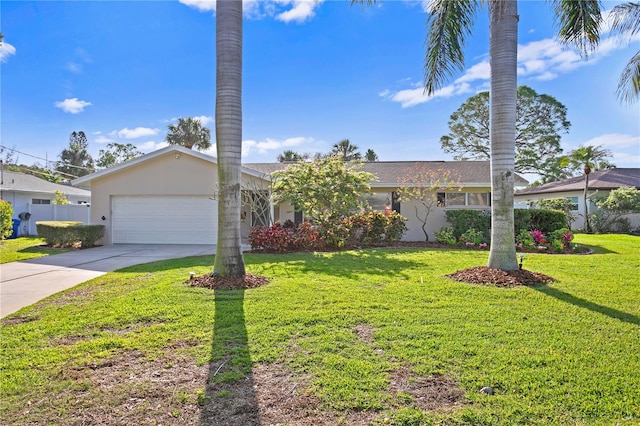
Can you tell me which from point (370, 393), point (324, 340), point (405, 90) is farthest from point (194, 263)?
point (405, 90)

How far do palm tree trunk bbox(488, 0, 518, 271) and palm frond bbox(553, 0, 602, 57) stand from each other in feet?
4.27

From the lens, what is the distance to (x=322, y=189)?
1251 cm

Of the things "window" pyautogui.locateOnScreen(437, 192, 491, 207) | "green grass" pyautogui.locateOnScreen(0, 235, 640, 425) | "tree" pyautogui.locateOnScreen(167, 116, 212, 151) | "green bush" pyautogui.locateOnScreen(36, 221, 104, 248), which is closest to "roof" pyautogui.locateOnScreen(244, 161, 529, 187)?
"window" pyautogui.locateOnScreen(437, 192, 491, 207)

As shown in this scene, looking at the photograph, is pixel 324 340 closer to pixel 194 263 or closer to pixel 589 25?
pixel 194 263

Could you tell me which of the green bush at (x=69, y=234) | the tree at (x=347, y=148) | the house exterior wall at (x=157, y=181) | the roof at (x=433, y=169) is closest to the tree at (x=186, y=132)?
the tree at (x=347, y=148)

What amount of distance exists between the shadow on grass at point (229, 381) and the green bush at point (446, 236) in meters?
10.7

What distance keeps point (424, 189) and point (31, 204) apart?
22.8 m

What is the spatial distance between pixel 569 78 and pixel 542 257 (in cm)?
851

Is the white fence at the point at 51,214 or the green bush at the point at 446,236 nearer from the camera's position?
the green bush at the point at 446,236

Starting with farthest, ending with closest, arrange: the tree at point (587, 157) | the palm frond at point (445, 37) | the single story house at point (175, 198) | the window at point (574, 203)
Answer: the window at point (574, 203), the tree at point (587, 157), the single story house at point (175, 198), the palm frond at point (445, 37)

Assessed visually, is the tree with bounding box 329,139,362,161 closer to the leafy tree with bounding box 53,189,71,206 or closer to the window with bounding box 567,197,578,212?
the window with bounding box 567,197,578,212

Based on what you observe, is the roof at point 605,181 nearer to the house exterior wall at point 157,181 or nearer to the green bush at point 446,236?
the green bush at point 446,236

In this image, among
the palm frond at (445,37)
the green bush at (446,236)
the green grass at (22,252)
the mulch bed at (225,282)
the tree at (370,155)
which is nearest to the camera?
the mulch bed at (225,282)

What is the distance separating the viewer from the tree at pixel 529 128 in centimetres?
3078
